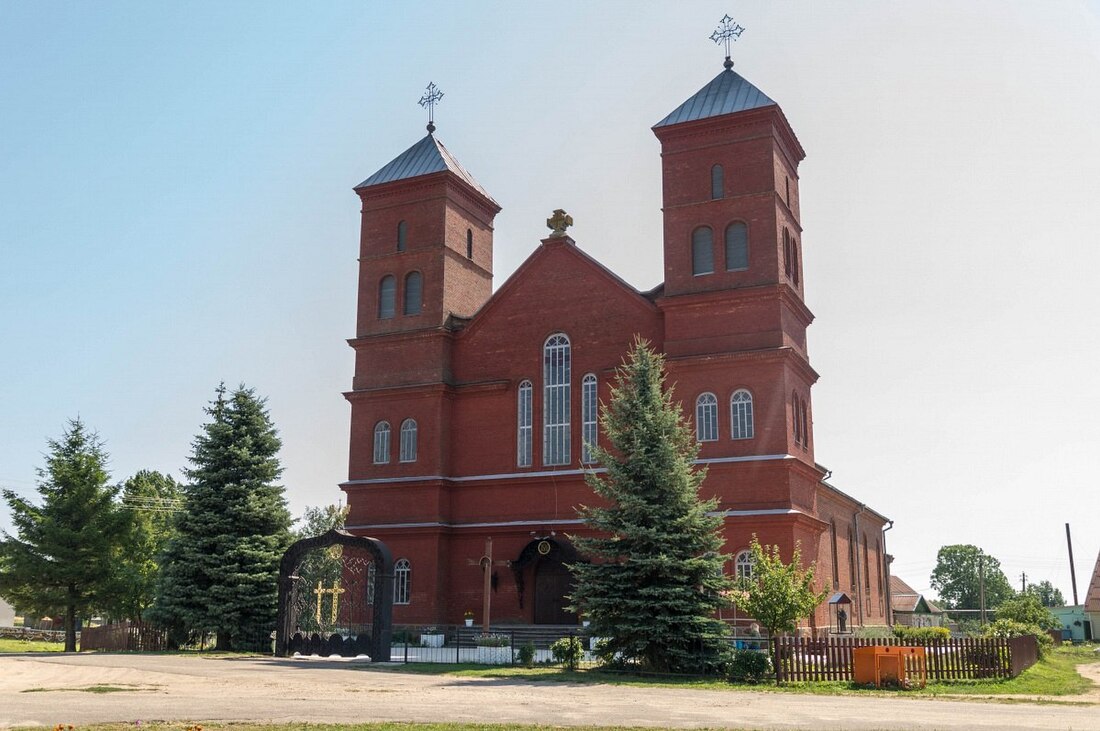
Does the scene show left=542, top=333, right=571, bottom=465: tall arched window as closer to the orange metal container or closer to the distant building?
the orange metal container

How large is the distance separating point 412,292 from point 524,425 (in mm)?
7044

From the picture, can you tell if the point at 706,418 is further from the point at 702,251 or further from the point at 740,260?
the point at 702,251

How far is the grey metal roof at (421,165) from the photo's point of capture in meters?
38.4

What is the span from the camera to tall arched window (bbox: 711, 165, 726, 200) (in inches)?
1309

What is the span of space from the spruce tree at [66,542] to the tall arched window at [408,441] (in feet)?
31.5

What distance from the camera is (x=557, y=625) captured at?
3216 centimetres

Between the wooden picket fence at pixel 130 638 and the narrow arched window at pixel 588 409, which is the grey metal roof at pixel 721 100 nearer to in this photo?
the narrow arched window at pixel 588 409

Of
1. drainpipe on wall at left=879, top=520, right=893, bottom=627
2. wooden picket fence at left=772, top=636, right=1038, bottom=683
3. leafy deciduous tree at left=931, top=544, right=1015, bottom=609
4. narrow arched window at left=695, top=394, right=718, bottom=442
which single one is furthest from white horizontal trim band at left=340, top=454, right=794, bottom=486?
leafy deciduous tree at left=931, top=544, right=1015, bottom=609

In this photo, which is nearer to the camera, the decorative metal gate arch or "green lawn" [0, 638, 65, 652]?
the decorative metal gate arch

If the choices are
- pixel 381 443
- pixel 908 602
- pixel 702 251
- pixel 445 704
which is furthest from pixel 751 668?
pixel 908 602

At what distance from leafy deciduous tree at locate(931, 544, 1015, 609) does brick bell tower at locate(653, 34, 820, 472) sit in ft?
278

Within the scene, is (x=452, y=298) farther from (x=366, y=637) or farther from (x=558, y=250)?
(x=366, y=637)

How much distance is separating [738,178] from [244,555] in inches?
777

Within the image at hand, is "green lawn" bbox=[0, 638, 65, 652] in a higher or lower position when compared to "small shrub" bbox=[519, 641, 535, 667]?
lower
